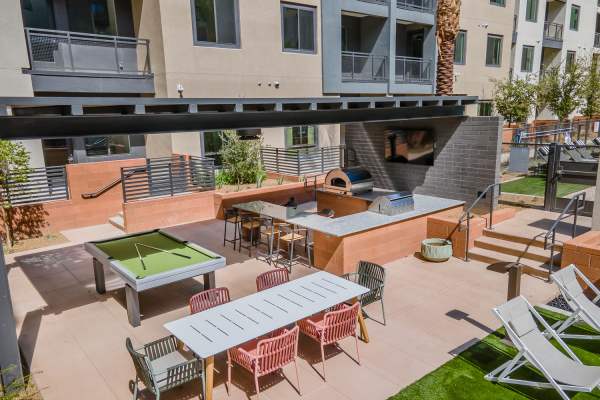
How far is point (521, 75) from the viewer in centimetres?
3275

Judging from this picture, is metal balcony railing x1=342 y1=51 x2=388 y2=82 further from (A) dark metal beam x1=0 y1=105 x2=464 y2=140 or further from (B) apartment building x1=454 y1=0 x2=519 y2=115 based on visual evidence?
(A) dark metal beam x1=0 y1=105 x2=464 y2=140

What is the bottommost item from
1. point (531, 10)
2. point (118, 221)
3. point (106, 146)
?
point (118, 221)

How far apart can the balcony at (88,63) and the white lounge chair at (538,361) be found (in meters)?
14.6

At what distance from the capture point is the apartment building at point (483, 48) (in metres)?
26.7

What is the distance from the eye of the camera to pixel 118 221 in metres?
14.8

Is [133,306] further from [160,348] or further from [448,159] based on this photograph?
[448,159]

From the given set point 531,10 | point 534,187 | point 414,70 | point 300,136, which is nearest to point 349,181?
point 534,187

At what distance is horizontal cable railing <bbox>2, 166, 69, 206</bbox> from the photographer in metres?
13.1

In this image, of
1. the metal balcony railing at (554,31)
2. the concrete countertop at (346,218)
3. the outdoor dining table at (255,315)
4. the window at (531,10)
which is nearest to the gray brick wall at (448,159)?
the concrete countertop at (346,218)

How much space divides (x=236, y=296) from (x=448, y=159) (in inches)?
297

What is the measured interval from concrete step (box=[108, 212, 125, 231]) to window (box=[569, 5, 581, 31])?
3743cm

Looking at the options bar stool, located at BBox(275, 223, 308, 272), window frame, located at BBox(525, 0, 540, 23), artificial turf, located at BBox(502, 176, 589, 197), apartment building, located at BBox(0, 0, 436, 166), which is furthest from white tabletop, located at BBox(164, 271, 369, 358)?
window frame, located at BBox(525, 0, 540, 23)

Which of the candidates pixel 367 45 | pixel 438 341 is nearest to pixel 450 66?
pixel 438 341

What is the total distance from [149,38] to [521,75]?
2755 cm
